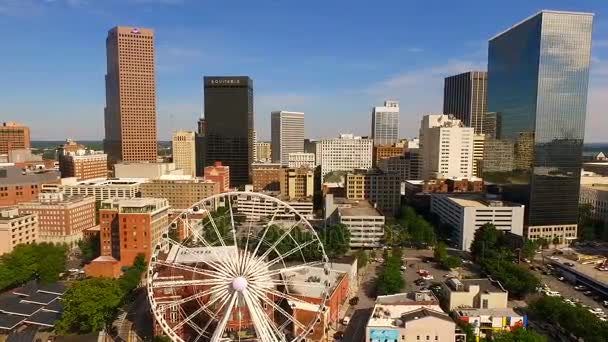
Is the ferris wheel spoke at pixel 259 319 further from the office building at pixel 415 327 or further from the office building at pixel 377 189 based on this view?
the office building at pixel 377 189

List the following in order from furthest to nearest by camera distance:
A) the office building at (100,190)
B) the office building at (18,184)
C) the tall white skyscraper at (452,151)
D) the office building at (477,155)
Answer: the office building at (477,155) → the tall white skyscraper at (452,151) → the office building at (100,190) → the office building at (18,184)

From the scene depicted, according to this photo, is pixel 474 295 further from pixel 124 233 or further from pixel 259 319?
pixel 124 233

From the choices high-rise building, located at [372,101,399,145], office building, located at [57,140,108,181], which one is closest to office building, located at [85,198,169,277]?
office building, located at [57,140,108,181]

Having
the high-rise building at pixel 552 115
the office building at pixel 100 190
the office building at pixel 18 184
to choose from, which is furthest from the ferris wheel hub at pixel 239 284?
the office building at pixel 18 184

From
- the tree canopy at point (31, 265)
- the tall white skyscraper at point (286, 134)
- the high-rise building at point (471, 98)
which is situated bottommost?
the tree canopy at point (31, 265)

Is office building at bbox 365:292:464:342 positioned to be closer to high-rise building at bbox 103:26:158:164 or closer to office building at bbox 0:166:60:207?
office building at bbox 0:166:60:207

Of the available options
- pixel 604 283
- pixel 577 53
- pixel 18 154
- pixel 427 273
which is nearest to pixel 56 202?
pixel 427 273

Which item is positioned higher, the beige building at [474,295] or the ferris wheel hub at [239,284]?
the ferris wheel hub at [239,284]

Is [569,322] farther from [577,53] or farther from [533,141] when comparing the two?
[577,53]
